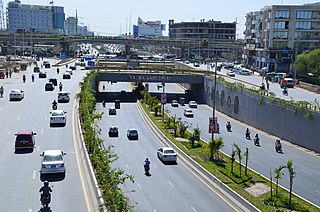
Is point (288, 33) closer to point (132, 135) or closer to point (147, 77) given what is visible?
point (147, 77)

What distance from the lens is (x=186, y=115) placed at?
72.2 m

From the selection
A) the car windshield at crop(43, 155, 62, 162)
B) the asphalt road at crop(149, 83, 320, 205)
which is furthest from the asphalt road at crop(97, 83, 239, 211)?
the asphalt road at crop(149, 83, 320, 205)

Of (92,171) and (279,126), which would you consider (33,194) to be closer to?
(92,171)

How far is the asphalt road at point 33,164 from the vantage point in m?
22.3

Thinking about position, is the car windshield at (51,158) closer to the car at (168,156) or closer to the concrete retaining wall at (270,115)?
the car at (168,156)

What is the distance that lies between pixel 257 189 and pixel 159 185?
654 centimetres

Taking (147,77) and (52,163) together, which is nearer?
(52,163)

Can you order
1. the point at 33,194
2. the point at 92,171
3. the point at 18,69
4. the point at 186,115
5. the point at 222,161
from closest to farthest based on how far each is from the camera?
the point at 33,194, the point at 92,171, the point at 222,161, the point at 186,115, the point at 18,69

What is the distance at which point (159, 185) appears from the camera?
102ft

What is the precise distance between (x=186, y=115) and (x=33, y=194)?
4996 cm

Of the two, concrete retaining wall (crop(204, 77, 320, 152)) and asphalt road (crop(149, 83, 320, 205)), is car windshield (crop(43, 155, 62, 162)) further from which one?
concrete retaining wall (crop(204, 77, 320, 152))

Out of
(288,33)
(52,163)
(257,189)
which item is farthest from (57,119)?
(288,33)

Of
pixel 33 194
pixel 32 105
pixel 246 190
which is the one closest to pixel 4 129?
pixel 32 105

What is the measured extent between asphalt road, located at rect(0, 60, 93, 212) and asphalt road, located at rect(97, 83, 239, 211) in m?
3.85
